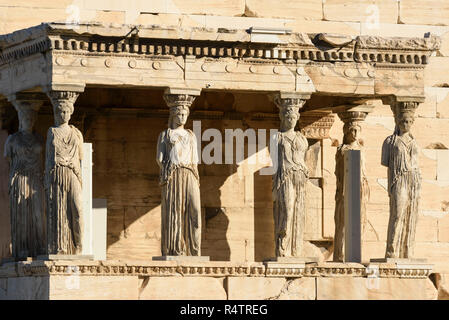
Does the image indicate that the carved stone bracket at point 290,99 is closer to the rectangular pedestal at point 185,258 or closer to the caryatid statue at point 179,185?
the caryatid statue at point 179,185

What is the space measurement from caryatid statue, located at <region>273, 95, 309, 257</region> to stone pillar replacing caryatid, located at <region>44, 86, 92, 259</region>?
2354mm

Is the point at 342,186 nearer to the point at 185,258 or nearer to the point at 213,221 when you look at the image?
the point at 213,221

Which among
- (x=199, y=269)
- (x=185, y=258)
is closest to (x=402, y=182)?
(x=199, y=269)

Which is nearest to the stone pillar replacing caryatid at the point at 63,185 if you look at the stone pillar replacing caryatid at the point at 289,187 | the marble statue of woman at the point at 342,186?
the stone pillar replacing caryatid at the point at 289,187

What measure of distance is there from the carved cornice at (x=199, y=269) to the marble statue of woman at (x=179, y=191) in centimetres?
23

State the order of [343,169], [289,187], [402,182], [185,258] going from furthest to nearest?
[343,169] → [402,182] → [289,187] → [185,258]

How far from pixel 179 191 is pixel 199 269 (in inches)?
36.7

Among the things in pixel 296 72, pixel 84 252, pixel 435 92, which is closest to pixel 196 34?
pixel 296 72

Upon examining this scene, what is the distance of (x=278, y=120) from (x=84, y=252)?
378 centimetres

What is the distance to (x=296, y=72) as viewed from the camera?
79.2 feet

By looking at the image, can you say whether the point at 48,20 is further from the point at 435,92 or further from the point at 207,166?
the point at 435,92

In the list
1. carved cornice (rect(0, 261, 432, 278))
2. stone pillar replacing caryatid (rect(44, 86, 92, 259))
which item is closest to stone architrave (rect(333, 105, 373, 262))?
carved cornice (rect(0, 261, 432, 278))

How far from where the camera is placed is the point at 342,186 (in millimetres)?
25453

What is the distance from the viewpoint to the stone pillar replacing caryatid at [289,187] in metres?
24.0
